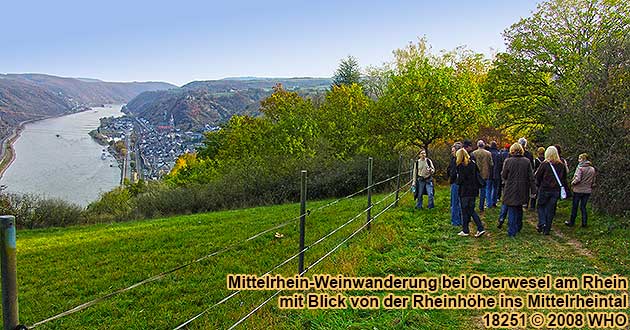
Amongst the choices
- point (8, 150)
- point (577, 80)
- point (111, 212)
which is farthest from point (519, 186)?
point (8, 150)

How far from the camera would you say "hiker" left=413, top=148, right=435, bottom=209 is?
38.2ft

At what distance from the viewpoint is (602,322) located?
4.68 m

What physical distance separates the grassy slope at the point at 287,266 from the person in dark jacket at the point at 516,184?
0.44 meters

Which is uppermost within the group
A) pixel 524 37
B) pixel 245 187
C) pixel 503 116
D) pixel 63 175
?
pixel 524 37

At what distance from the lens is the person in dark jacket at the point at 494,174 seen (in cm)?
1148

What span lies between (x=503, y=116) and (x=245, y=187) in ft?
51.7

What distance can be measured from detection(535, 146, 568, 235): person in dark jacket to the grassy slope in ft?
1.28

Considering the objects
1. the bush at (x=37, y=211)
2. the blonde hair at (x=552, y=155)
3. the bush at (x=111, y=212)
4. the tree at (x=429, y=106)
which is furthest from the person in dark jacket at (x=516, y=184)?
the bush at (x=37, y=211)

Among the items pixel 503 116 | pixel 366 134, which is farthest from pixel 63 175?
pixel 503 116

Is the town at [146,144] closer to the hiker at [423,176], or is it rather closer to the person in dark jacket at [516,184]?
the hiker at [423,176]

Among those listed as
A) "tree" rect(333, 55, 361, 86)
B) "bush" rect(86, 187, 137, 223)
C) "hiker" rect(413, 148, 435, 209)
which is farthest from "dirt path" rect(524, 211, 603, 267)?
"tree" rect(333, 55, 361, 86)

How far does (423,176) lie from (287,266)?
5.60 metres

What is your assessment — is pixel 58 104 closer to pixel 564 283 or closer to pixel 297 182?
pixel 297 182

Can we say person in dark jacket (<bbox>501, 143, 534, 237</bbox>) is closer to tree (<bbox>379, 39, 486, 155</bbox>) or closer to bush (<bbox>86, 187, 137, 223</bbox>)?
tree (<bbox>379, 39, 486, 155</bbox>)
